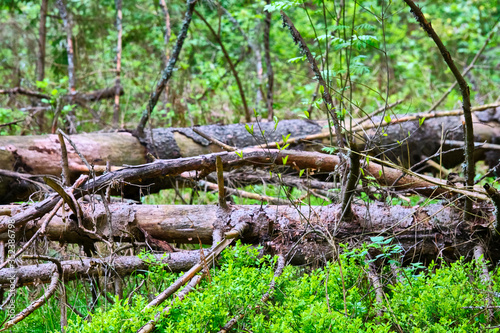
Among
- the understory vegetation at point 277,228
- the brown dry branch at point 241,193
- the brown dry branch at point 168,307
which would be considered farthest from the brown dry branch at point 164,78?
the brown dry branch at point 168,307

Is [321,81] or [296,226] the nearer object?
[321,81]

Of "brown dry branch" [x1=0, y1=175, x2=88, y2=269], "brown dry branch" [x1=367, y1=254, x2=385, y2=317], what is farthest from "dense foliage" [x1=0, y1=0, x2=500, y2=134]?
"brown dry branch" [x1=367, y1=254, x2=385, y2=317]

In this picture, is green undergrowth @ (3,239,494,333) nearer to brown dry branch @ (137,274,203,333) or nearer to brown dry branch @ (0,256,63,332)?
brown dry branch @ (137,274,203,333)

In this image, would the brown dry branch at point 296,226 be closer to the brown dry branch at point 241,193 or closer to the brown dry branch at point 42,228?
the brown dry branch at point 42,228

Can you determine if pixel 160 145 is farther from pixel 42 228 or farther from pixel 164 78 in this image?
pixel 42 228

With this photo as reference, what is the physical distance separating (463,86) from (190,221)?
2112mm

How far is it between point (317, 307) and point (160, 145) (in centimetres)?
348

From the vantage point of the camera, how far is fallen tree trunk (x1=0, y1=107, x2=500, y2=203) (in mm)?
4242

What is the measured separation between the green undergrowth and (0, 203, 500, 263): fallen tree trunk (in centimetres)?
60

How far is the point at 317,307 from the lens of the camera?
6.56 ft

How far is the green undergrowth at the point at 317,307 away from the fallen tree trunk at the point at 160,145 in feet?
4.15

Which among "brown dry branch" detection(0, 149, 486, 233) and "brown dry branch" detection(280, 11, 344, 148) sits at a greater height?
"brown dry branch" detection(280, 11, 344, 148)

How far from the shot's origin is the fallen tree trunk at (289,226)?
3.21 meters

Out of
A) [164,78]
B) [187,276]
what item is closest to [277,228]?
[187,276]
